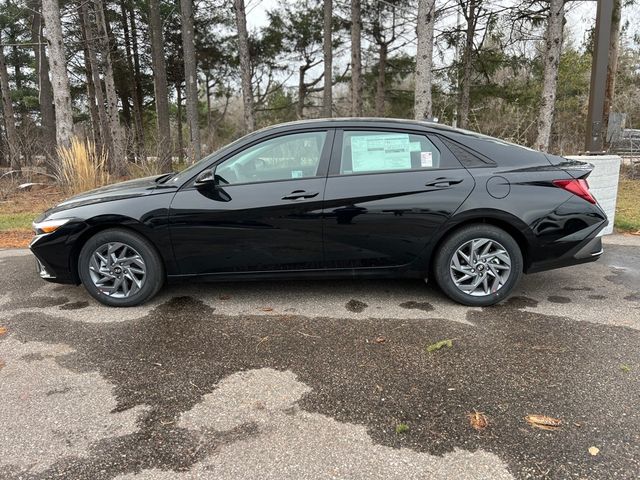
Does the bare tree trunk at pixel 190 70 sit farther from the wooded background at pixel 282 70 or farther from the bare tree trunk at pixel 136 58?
the bare tree trunk at pixel 136 58

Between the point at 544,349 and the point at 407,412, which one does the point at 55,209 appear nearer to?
the point at 407,412

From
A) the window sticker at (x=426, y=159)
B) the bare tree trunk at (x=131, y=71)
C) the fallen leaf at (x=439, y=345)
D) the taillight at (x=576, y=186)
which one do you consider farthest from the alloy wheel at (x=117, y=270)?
the bare tree trunk at (x=131, y=71)

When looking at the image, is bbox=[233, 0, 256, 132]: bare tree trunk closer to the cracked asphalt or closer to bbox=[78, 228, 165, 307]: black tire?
bbox=[78, 228, 165, 307]: black tire

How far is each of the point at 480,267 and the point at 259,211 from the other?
1.94m

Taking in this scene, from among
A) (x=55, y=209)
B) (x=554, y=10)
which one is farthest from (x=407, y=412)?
(x=554, y=10)

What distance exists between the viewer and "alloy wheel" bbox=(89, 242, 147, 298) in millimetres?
4012

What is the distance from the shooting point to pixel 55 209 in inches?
164

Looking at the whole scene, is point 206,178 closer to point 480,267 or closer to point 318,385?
point 318,385

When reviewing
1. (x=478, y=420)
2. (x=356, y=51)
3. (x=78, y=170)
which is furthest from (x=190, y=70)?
(x=478, y=420)

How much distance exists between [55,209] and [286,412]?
297 centimetres

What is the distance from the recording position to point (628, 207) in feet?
28.1

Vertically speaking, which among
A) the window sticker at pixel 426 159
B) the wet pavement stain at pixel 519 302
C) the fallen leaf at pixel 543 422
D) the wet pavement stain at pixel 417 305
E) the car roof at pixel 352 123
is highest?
the car roof at pixel 352 123

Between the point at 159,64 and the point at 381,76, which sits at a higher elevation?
the point at 381,76

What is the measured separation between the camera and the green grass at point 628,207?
7078mm
